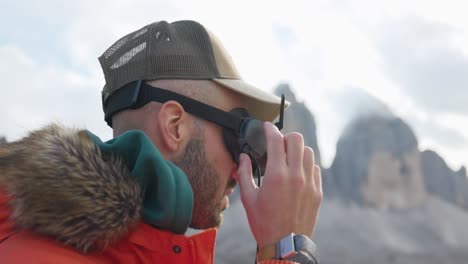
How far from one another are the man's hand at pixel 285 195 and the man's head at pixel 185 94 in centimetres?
29

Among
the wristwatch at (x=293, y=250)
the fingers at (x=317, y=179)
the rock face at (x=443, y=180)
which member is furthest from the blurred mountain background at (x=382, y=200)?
the wristwatch at (x=293, y=250)

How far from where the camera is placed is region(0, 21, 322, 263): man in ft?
6.21

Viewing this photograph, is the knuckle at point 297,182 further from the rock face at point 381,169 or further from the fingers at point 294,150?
the rock face at point 381,169

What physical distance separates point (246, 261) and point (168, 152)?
182 feet

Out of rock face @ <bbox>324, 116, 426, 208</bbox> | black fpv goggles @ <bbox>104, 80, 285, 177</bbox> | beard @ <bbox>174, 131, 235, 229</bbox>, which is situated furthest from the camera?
rock face @ <bbox>324, 116, 426, 208</bbox>

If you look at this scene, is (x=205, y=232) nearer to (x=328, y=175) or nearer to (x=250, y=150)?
(x=250, y=150)

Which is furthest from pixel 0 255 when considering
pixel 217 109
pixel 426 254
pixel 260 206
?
pixel 426 254

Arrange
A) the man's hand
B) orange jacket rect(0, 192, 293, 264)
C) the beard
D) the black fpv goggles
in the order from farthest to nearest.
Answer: the black fpv goggles
the beard
the man's hand
orange jacket rect(0, 192, 293, 264)

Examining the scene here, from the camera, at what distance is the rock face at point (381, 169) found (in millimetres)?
71812

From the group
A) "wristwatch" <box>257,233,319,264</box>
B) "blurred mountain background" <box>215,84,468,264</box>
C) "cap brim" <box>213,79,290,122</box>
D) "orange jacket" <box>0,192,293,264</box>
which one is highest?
"blurred mountain background" <box>215,84,468,264</box>

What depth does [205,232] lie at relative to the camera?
7.49ft

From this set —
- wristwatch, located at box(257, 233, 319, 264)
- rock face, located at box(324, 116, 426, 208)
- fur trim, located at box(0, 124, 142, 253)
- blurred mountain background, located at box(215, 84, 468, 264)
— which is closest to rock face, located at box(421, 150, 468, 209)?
blurred mountain background, located at box(215, 84, 468, 264)

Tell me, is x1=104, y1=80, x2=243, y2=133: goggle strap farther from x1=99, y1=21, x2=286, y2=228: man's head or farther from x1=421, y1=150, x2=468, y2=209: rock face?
x1=421, y1=150, x2=468, y2=209: rock face

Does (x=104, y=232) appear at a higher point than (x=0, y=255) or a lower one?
higher
